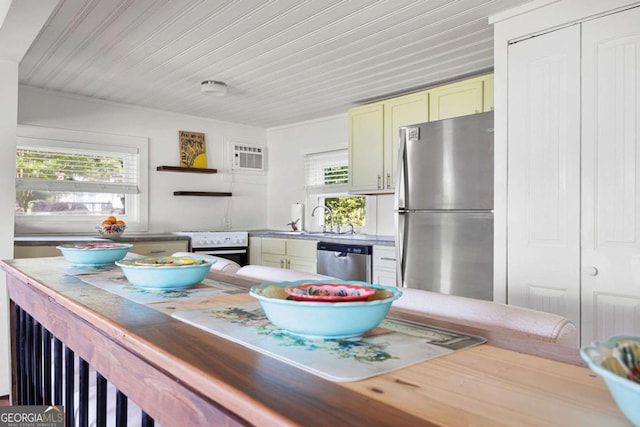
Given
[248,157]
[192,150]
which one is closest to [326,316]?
[192,150]

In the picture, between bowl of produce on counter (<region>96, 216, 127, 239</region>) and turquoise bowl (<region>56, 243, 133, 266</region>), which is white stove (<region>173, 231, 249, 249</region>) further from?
turquoise bowl (<region>56, 243, 133, 266</region>)

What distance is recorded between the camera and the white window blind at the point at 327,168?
4930mm

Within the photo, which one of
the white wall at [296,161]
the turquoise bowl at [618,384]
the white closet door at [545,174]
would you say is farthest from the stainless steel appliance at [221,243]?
the turquoise bowl at [618,384]

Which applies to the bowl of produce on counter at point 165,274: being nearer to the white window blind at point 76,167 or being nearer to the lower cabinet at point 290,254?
the lower cabinet at point 290,254

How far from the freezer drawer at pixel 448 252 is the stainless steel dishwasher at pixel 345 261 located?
22.4 inches

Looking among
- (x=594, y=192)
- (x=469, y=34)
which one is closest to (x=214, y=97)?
(x=469, y=34)

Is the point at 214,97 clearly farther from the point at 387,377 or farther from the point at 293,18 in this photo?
the point at 387,377

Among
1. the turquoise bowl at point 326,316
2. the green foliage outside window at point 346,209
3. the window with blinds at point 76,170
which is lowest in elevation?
the turquoise bowl at point 326,316

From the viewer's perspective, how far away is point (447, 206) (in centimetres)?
293

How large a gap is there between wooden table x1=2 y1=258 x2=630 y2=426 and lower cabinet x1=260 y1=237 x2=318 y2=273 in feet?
11.1

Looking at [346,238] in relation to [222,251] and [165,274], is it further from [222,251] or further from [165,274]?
[165,274]

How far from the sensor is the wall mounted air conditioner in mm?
5410

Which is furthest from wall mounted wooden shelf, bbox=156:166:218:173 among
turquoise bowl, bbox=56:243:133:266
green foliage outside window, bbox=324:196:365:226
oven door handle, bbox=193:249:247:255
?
turquoise bowl, bbox=56:243:133:266

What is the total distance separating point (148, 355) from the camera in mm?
784
